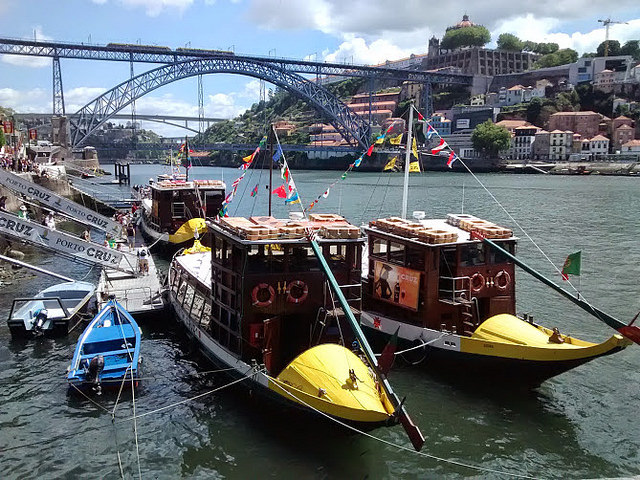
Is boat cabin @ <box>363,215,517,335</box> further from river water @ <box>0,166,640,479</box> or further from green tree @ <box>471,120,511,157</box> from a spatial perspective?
green tree @ <box>471,120,511,157</box>

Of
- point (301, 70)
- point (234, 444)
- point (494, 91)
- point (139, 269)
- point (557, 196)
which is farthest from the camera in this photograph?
point (494, 91)

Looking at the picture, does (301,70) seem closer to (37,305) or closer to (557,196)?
(557,196)

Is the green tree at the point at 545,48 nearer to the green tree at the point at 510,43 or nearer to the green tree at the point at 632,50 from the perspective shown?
the green tree at the point at 510,43

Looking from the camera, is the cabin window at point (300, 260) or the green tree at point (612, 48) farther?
the green tree at point (612, 48)

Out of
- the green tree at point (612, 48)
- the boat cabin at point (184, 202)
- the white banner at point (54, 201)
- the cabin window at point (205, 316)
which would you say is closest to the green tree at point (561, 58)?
the green tree at point (612, 48)

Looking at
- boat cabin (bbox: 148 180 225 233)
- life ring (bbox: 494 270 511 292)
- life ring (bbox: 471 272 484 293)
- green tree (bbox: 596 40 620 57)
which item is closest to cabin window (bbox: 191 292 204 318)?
life ring (bbox: 471 272 484 293)

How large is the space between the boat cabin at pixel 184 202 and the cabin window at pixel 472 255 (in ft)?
65.3

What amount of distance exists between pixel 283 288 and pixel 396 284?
4433 millimetres

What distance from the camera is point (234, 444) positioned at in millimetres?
12344

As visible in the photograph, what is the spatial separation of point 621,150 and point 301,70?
219 feet

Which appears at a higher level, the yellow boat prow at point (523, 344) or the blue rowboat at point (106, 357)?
the yellow boat prow at point (523, 344)

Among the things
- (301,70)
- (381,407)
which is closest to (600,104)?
(301,70)

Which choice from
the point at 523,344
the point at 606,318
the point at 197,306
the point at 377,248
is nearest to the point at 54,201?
the point at 197,306

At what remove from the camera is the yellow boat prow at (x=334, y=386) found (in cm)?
1089
